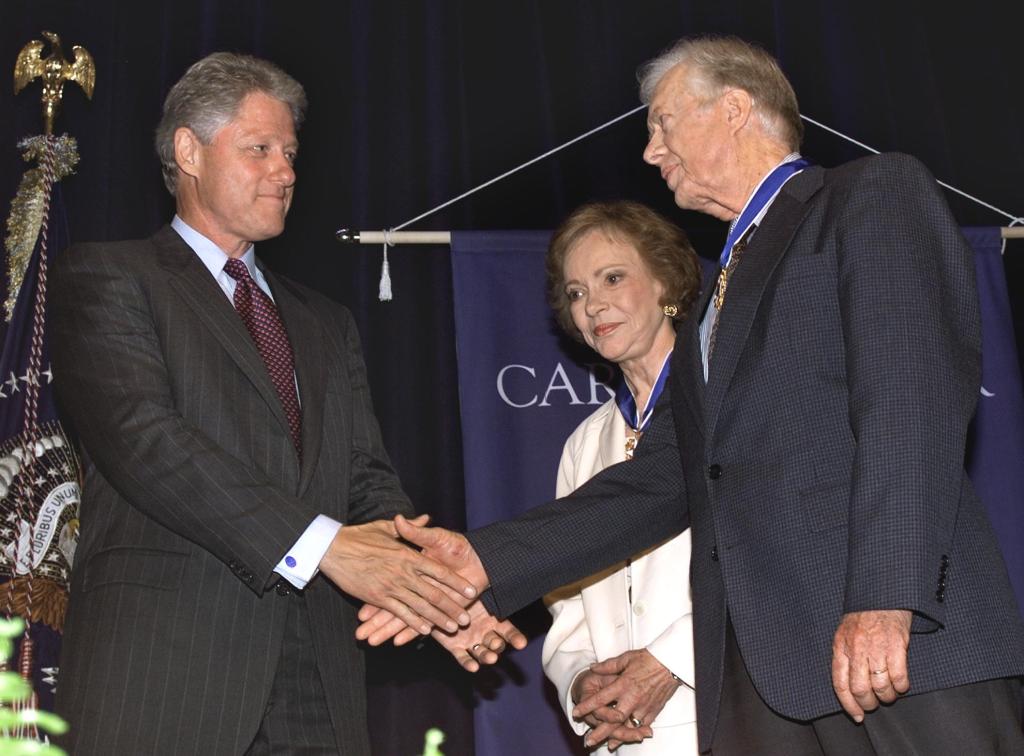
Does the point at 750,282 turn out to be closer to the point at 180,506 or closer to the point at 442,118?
the point at 180,506

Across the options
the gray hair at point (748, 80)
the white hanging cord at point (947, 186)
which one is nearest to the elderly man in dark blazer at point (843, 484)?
the gray hair at point (748, 80)

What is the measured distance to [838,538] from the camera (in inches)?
74.7

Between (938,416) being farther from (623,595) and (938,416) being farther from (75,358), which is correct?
(75,358)

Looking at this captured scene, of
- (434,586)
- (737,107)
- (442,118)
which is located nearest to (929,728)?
(434,586)

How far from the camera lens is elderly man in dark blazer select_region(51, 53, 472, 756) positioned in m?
2.28

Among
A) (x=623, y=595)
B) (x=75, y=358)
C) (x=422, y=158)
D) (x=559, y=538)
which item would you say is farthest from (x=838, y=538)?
(x=422, y=158)

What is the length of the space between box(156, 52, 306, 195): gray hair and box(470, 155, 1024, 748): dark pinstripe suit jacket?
132 centimetres

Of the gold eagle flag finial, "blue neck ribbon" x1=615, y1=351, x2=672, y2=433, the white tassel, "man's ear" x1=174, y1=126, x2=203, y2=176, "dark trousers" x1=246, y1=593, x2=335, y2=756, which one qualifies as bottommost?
"dark trousers" x1=246, y1=593, x2=335, y2=756

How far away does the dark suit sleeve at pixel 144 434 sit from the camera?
238 cm

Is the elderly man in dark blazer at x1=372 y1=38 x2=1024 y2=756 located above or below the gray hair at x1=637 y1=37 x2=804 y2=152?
below

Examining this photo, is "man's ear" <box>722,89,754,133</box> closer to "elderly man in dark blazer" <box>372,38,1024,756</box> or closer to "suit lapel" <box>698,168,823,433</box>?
"elderly man in dark blazer" <box>372,38,1024,756</box>

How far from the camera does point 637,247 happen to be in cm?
343

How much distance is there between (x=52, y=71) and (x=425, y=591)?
2.01 metres

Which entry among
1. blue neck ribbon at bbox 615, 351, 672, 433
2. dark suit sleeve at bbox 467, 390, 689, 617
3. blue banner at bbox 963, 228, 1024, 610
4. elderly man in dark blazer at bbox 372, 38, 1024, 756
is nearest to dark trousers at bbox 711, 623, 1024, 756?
elderly man in dark blazer at bbox 372, 38, 1024, 756
